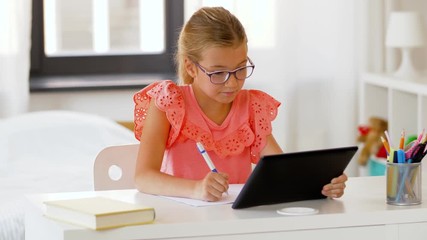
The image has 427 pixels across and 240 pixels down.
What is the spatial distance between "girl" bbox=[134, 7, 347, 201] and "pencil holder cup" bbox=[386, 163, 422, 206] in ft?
1.22

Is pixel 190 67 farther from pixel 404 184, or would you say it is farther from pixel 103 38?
pixel 103 38

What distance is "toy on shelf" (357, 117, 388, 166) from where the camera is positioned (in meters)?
3.58

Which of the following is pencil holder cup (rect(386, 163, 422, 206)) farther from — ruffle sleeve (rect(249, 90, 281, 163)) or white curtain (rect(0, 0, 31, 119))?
white curtain (rect(0, 0, 31, 119))

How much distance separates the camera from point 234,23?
203 cm

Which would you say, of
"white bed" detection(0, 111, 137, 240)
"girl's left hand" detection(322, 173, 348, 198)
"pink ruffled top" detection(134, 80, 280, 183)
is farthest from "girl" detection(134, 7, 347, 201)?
"white bed" detection(0, 111, 137, 240)

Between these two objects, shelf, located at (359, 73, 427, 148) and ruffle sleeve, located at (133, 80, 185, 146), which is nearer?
ruffle sleeve, located at (133, 80, 185, 146)

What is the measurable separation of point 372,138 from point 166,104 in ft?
5.71

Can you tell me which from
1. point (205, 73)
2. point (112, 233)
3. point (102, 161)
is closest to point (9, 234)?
point (102, 161)

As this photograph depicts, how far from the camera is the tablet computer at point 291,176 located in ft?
5.40

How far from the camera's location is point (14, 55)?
371cm

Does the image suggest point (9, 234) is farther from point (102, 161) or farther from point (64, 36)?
point (64, 36)

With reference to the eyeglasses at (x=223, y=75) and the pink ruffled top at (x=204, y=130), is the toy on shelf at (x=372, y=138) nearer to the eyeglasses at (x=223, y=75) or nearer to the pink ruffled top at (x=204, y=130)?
the pink ruffled top at (x=204, y=130)

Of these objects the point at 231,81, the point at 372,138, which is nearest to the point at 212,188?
the point at 231,81

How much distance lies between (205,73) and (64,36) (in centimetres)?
214
